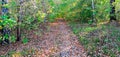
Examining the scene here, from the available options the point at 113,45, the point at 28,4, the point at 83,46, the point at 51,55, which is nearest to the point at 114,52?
the point at 113,45

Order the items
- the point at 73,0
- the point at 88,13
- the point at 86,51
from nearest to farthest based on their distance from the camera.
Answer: the point at 86,51 → the point at 88,13 → the point at 73,0

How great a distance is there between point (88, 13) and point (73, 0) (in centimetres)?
429

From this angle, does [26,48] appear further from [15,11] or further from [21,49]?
[15,11]

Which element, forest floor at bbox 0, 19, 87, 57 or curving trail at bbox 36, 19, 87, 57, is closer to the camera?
forest floor at bbox 0, 19, 87, 57

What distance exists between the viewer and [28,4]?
1250 centimetres

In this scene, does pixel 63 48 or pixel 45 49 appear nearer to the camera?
pixel 45 49

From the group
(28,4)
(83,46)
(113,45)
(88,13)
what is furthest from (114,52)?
(88,13)

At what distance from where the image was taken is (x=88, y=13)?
25.3 metres

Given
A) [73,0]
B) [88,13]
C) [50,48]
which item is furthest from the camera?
[73,0]

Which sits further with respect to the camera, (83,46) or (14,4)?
(83,46)

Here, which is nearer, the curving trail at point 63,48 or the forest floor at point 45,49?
the forest floor at point 45,49

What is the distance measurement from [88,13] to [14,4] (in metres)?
14.9

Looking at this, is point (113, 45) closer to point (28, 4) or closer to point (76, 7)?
point (28, 4)

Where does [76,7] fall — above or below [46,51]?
above
